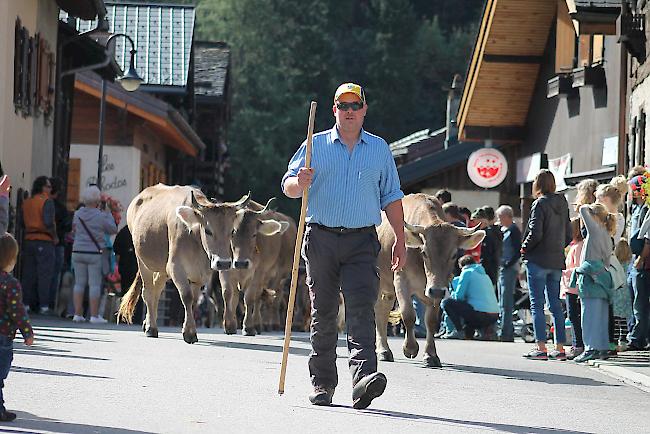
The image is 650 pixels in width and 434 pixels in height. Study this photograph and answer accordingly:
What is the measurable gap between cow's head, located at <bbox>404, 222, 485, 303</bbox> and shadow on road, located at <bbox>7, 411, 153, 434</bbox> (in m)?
6.88

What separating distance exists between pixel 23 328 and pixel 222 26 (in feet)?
245

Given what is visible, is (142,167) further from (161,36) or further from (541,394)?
(541,394)

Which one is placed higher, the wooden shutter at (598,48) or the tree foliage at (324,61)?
the tree foliage at (324,61)

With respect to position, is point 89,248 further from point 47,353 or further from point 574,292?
point 47,353

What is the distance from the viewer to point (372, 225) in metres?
11.5

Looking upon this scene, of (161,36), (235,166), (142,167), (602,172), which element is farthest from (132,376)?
(235,166)

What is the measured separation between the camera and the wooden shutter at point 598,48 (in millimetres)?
27420

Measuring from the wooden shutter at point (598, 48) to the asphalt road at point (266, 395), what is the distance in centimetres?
1094

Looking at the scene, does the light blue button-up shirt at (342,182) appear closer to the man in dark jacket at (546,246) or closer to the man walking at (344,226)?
the man walking at (344,226)

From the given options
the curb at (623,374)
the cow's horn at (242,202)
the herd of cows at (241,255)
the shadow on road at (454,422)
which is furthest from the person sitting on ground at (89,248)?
the shadow on road at (454,422)

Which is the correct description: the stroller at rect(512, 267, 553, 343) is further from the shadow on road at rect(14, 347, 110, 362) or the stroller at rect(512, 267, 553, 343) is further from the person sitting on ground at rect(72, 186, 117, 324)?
the shadow on road at rect(14, 347, 110, 362)

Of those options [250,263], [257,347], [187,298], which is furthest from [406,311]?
[250,263]

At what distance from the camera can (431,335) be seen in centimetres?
1598

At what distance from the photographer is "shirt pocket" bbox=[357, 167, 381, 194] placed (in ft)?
37.4
